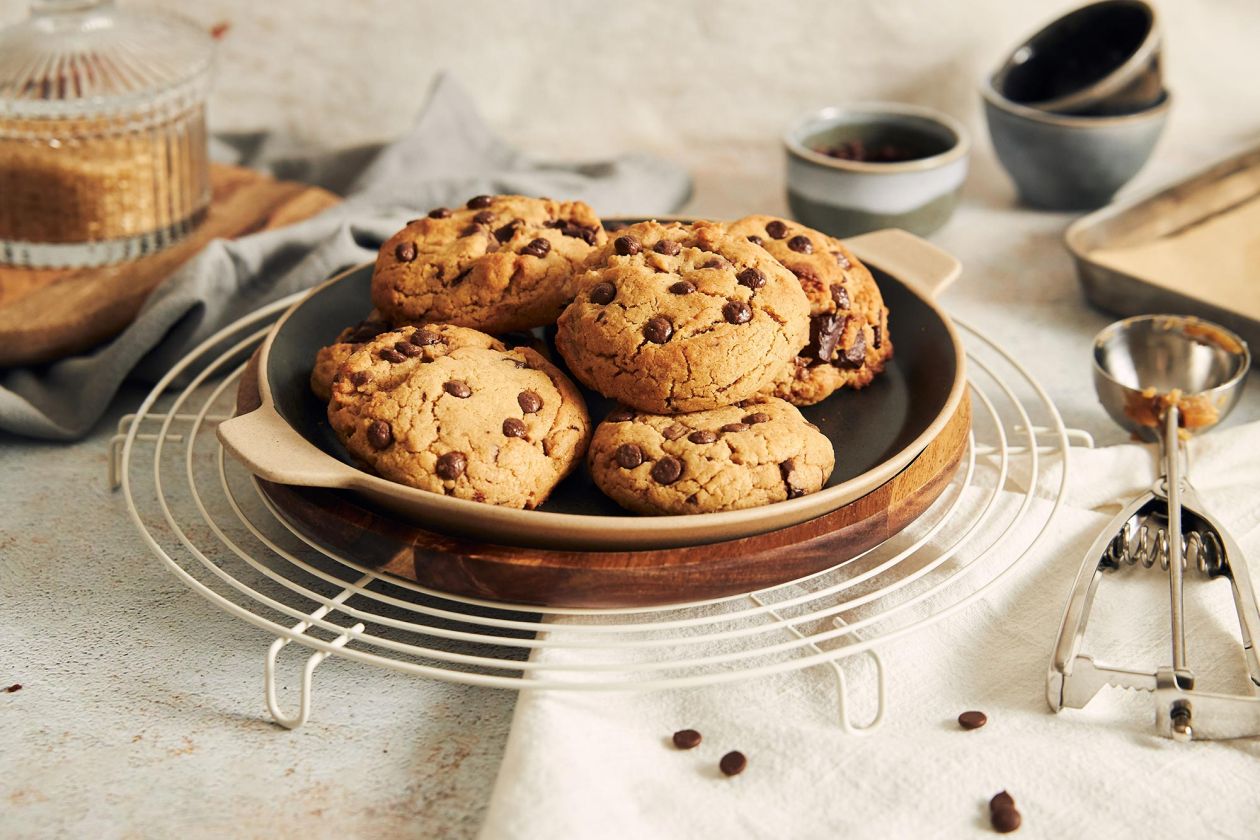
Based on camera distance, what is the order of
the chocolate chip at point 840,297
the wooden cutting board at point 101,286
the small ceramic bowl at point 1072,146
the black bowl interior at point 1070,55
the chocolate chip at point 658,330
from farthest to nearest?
the black bowl interior at point 1070,55 → the small ceramic bowl at point 1072,146 → the wooden cutting board at point 101,286 → the chocolate chip at point 840,297 → the chocolate chip at point 658,330

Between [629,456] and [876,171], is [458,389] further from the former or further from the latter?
[876,171]

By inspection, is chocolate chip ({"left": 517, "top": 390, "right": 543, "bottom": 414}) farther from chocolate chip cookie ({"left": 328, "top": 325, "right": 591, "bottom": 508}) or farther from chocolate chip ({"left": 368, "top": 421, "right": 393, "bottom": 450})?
chocolate chip ({"left": 368, "top": 421, "right": 393, "bottom": 450})

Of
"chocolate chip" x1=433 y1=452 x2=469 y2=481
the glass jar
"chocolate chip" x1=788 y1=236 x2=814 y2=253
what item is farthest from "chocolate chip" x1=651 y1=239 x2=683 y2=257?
the glass jar

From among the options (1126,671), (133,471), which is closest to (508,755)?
(1126,671)

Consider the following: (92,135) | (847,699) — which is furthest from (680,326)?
(92,135)

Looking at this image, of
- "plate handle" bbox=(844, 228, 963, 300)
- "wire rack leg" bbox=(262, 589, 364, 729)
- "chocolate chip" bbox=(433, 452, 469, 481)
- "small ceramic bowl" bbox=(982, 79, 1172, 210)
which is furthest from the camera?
"small ceramic bowl" bbox=(982, 79, 1172, 210)

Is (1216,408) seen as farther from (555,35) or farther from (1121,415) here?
(555,35)

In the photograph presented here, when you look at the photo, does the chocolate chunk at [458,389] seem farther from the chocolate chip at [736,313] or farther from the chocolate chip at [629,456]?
the chocolate chip at [736,313]

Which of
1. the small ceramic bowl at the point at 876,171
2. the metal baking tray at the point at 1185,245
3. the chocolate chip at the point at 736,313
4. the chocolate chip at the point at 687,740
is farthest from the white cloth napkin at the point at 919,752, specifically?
the small ceramic bowl at the point at 876,171
